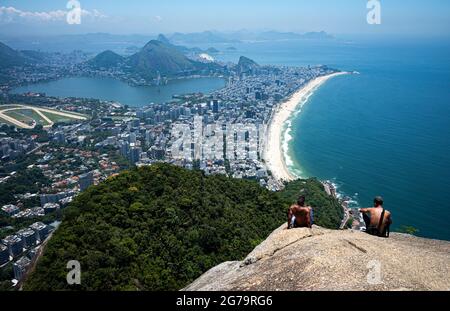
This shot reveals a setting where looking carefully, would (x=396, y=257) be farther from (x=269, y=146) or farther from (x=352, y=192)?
(x=269, y=146)

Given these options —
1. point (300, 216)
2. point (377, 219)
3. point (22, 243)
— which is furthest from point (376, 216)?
point (22, 243)

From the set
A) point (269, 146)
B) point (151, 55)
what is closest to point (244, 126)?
point (269, 146)

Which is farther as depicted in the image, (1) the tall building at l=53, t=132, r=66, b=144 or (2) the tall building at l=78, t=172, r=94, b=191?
(1) the tall building at l=53, t=132, r=66, b=144

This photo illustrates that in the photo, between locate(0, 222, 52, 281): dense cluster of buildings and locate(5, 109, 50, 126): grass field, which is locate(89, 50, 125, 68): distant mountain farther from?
locate(0, 222, 52, 281): dense cluster of buildings

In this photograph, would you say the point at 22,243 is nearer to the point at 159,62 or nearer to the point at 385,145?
the point at 385,145

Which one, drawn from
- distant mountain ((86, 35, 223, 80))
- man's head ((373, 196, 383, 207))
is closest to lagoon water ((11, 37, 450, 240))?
distant mountain ((86, 35, 223, 80))

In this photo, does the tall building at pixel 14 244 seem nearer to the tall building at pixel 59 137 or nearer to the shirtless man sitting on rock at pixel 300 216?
the shirtless man sitting on rock at pixel 300 216
